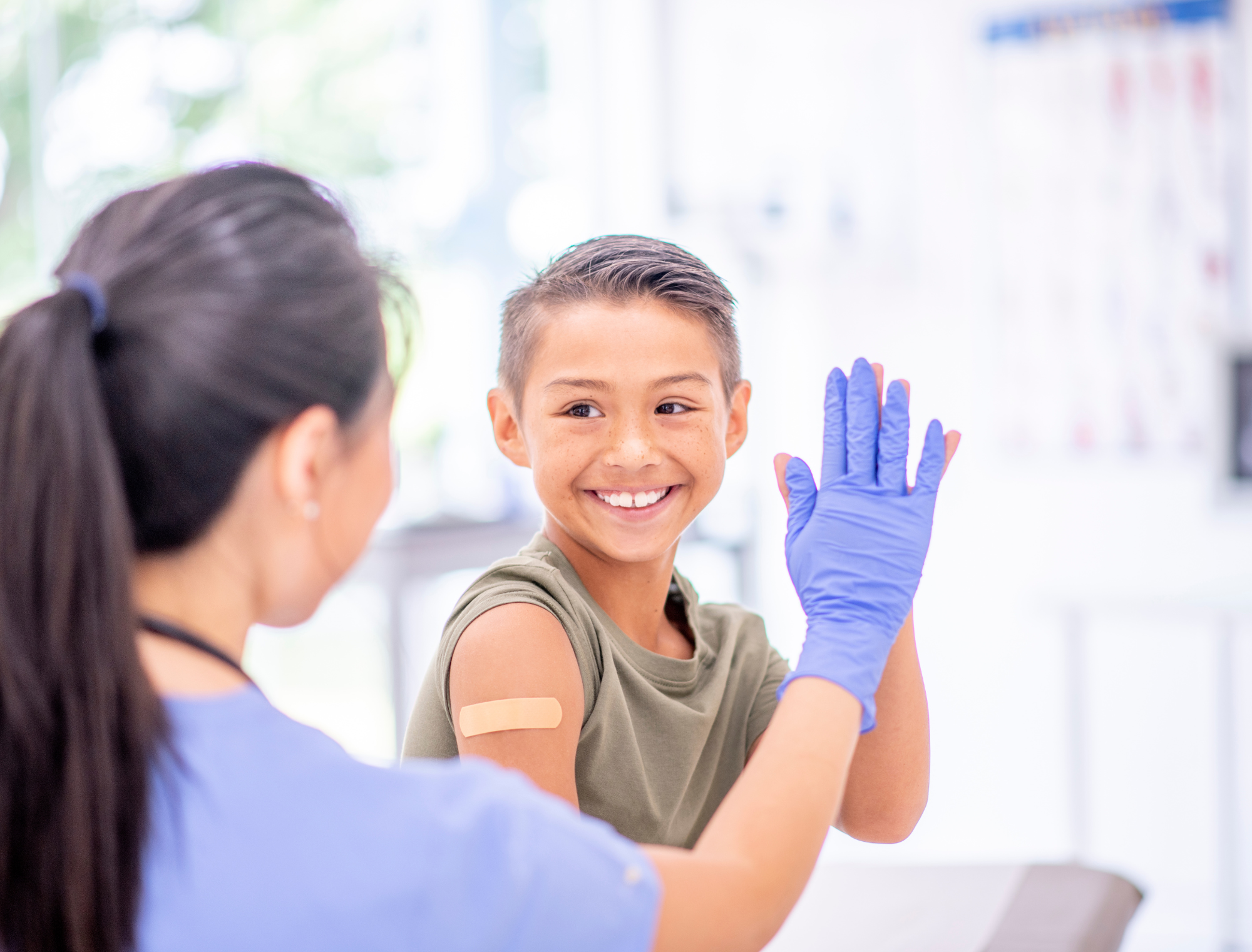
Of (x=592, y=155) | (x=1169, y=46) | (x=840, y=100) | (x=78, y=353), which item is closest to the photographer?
(x=78, y=353)

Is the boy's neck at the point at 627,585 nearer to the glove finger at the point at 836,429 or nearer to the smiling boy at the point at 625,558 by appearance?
the smiling boy at the point at 625,558

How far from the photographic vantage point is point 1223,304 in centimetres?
297

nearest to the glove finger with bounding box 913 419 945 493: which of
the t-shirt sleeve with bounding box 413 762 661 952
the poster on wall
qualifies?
the t-shirt sleeve with bounding box 413 762 661 952

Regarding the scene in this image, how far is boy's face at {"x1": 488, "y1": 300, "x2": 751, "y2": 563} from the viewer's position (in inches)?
41.5

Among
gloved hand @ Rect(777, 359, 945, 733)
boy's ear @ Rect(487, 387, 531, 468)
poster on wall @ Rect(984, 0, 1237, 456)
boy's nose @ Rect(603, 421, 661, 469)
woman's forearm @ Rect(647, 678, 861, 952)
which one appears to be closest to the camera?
woman's forearm @ Rect(647, 678, 861, 952)

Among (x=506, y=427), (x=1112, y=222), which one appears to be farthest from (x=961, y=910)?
(x=1112, y=222)

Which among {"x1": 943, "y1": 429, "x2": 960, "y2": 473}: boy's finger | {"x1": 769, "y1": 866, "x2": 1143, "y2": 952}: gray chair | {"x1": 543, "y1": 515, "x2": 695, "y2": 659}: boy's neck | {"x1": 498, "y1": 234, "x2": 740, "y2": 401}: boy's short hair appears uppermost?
{"x1": 498, "y1": 234, "x2": 740, "y2": 401}: boy's short hair

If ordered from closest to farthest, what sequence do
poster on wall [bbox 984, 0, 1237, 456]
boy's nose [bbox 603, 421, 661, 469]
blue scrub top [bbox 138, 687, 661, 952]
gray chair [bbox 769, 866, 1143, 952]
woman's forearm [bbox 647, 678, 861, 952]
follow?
blue scrub top [bbox 138, 687, 661, 952], woman's forearm [bbox 647, 678, 861, 952], boy's nose [bbox 603, 421, 661, 469], gray chair [bbox 769, 866, 1143, 952], poster on wall [bbox 984, 0, 1237, 456]

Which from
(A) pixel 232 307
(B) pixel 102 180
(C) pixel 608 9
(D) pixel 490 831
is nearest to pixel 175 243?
(A) pixel 232 307

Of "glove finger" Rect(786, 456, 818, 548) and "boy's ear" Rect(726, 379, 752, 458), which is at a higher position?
"boy's ear" Rect(726, 379, 752, 458)

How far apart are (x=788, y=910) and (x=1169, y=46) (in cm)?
289

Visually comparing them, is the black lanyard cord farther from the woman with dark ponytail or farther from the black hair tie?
the black hair tie

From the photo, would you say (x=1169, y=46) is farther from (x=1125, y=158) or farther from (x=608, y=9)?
(x=608, y=9)

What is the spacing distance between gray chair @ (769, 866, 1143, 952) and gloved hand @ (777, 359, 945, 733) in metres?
0.49
